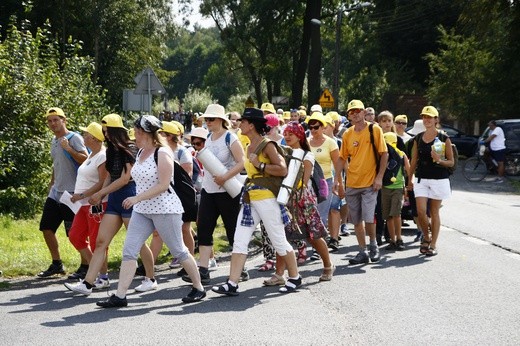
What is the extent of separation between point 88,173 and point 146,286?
126 cm

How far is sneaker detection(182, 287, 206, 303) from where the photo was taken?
8562mm

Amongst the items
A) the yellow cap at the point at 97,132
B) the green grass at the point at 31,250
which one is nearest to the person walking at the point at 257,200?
the yellow cap at the point at 97,132

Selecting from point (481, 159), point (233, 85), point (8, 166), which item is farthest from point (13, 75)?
point (233, 85)

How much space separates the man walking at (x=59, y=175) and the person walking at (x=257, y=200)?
2.03m

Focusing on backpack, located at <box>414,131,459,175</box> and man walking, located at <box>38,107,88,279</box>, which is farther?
backpack, located at <box>414,131,459,175</box>

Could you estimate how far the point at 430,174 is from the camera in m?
11.8

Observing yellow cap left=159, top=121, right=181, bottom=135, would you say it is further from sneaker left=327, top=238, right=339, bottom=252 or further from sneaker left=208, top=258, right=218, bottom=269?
sneaker left=327, top=238, right=339, bottom=252

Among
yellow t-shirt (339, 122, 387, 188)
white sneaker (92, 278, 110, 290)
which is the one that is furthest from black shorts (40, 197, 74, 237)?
yellow t-shirt (339, 122, 387, 188)

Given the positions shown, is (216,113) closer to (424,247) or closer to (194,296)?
(194,296)

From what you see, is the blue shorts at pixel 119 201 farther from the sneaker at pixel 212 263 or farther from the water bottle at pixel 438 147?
the water bottle at pixel 438 147

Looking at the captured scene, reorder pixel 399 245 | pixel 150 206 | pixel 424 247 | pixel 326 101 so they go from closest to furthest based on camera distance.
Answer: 1. pixel 150 206
2. pixel 424 247
3. pixel 399 245
4. pixel 326 101

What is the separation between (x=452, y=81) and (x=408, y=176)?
31355 millimetres

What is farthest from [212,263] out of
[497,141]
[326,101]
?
[326,101]

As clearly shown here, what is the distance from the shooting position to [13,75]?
16391 mm
